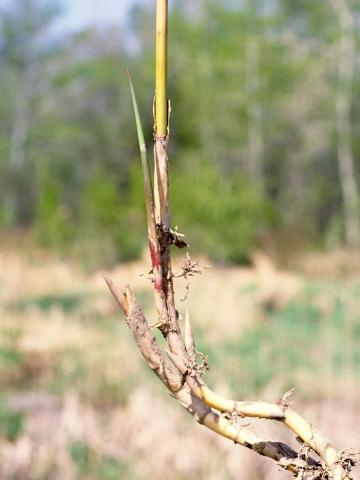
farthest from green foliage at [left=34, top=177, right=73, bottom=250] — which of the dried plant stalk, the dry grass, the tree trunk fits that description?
the dried plant stalk

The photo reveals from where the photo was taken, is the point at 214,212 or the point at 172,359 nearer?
the point at 172,359

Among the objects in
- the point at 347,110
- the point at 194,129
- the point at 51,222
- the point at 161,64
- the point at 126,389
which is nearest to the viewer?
the point at 161,64

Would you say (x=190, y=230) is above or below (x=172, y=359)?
above

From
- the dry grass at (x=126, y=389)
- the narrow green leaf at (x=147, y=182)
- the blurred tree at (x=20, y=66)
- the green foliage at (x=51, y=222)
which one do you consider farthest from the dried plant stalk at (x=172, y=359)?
the blurred tree at (x=20, y=66)

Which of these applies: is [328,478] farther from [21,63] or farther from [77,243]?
[21,63]

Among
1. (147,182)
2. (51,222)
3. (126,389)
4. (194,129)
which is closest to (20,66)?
A: (194,129)

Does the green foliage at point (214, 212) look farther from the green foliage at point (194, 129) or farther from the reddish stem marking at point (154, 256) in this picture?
the reddish stem marking at point (154, 256)

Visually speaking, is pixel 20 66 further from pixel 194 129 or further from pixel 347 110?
pixel 347 110

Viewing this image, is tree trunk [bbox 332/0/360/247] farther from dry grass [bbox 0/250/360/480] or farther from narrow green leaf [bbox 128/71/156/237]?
narrow green leaf [bbox 128/71/156/237]
